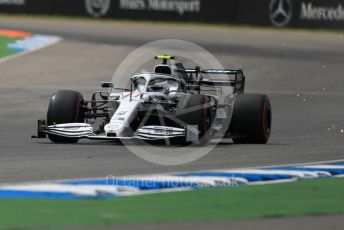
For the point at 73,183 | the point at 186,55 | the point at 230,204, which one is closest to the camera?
the point at 230,204

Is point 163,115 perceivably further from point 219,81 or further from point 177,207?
point 177,207

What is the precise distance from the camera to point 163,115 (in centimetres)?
1457

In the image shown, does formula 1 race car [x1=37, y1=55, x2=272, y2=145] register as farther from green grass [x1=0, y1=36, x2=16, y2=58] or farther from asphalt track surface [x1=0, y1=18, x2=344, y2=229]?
green grass [x1=0, y1=36, x2=16, y2=58]

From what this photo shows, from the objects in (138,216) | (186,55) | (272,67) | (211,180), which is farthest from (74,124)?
(186,55)

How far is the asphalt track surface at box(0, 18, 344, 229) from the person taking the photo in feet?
39.3

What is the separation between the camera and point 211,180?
10820 millimetres

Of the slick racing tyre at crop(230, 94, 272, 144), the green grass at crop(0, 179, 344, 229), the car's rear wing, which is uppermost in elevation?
the car's rear wing

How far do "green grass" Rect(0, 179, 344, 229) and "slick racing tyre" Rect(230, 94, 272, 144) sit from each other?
476 cm

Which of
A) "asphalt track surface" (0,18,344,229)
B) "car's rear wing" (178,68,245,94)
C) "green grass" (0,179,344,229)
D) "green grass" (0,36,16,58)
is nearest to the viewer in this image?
"green grass" (0,179,344,229)

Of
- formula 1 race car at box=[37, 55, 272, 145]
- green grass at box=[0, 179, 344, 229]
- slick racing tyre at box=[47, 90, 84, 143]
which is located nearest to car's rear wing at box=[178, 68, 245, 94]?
formula 1 race car at box=[37, 55, 272, 145]

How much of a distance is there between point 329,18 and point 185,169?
26654 mm

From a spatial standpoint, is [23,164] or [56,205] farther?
[23,164]

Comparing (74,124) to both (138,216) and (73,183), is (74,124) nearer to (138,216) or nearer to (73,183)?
(73,183)

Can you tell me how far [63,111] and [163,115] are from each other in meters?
1.39
